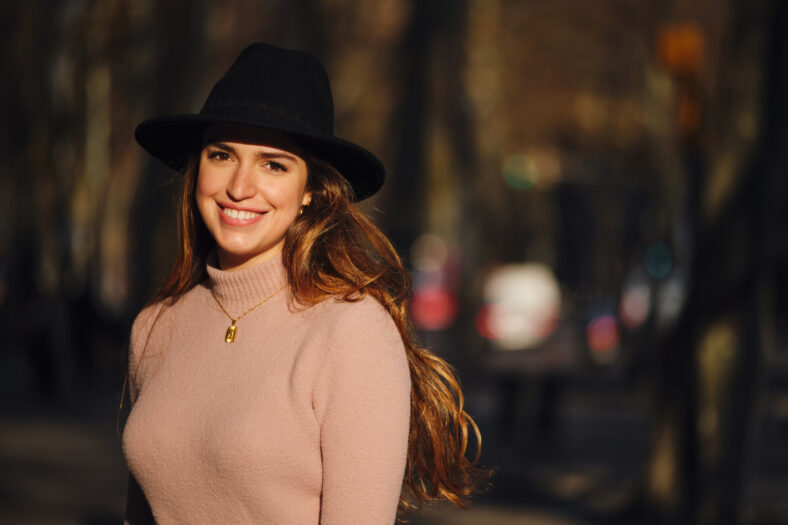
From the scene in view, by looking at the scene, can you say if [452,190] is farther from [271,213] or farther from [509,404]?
[271,213]

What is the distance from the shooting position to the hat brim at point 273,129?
3367 millimetres

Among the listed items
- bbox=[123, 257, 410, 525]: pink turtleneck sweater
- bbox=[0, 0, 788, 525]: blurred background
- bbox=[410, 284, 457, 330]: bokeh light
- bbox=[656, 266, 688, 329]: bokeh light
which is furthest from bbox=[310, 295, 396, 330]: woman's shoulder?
Result: bbox=[410, 284, 457, 330]: bokeh light

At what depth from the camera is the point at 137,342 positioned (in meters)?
3.70

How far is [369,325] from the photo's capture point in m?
3.17

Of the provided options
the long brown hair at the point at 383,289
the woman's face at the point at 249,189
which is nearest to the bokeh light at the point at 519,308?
the long brown hair at the point at 383,289

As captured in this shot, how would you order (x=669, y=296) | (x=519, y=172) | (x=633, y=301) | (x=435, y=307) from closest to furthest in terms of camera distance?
(x=669, y=296), (x=633, y=301), (x=435, y=307), (x=519, y=172)

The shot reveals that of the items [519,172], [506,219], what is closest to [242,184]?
[519,172]

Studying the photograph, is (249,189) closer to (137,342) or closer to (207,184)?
(207,184)

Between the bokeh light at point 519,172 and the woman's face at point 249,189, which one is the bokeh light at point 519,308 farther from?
the bokeh light at point 519,172

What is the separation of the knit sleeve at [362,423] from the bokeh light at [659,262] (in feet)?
66.2

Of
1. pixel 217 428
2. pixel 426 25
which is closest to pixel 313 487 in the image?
pixel 217 428

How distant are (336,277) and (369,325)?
8.4 inches

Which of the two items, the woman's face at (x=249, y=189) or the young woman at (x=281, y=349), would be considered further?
the woman's face at (x=249, y=189)

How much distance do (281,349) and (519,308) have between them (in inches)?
472
